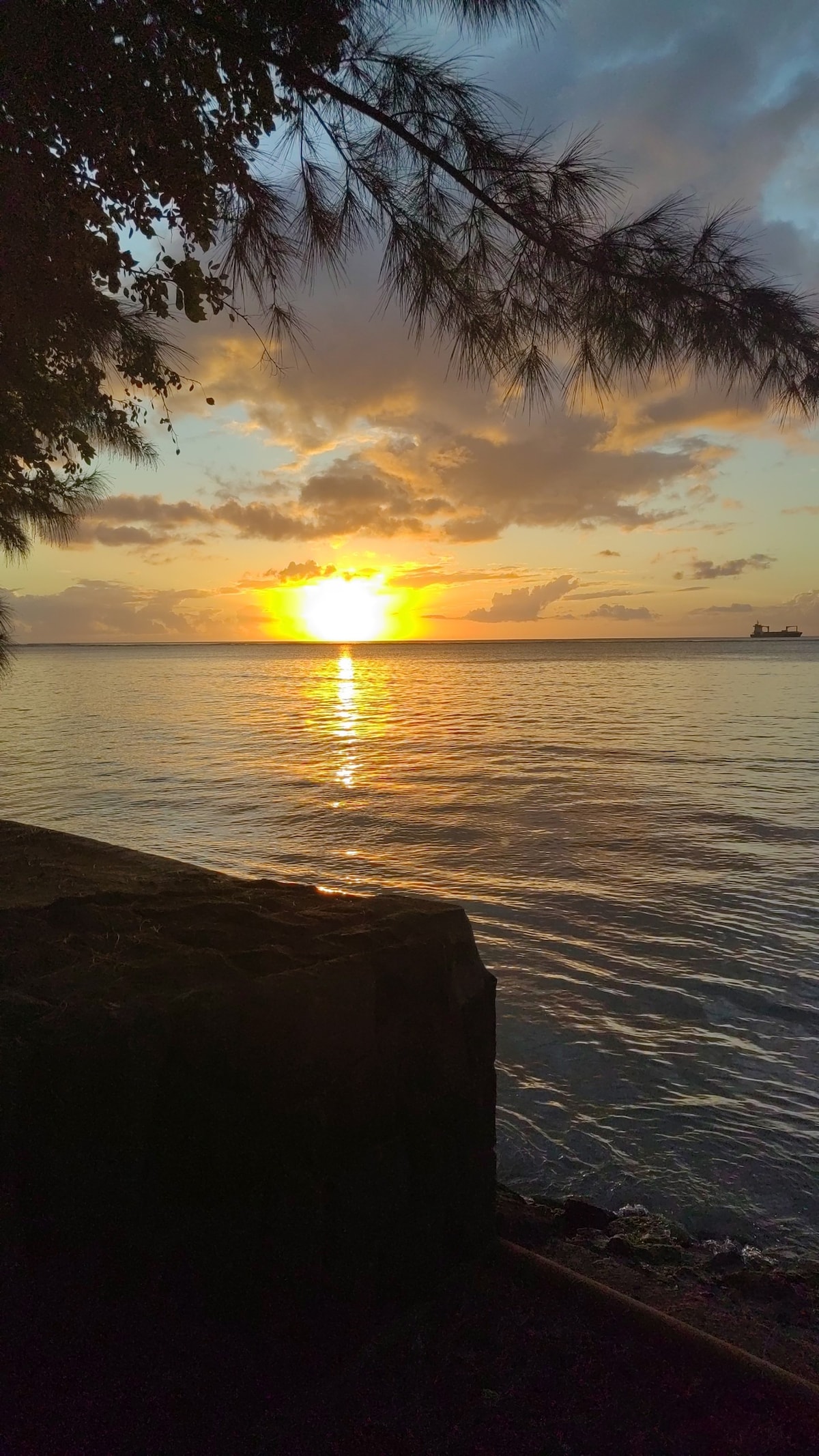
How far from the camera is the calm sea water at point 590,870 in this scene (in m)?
3.52

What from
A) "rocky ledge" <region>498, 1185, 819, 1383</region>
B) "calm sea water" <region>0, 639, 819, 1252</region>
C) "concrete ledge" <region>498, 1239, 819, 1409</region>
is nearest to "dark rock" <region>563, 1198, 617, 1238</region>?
"rocky ledge" <region>498, 1185, 819, 1383</region>

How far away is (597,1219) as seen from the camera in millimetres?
2811

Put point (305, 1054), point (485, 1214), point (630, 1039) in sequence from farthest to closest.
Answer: point (630, 1039), point (485, 1214), point (305, 1054)

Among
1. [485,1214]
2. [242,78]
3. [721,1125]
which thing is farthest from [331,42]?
[721,1125]

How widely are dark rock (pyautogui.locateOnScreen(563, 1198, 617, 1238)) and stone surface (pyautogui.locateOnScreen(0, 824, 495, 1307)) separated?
0.80 meters

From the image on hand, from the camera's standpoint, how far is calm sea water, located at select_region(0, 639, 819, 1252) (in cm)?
352

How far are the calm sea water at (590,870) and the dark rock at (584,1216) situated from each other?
0.30 metres

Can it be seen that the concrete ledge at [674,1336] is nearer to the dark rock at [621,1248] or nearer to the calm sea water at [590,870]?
the dark rock at [621,1248]

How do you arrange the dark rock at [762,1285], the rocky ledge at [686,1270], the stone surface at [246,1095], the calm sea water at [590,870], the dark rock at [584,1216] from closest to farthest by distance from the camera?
the stone surface at [246,1095], the rocky ledge at [686,1270], the dark rock at [762,1285], the dark rock at [584,1216], the calm sea water at [590,870]

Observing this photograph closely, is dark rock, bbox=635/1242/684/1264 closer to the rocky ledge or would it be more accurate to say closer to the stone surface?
the rocky ledge

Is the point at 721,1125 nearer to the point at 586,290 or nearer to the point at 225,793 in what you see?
the point at 586,290

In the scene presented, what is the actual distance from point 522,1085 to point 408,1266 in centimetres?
216

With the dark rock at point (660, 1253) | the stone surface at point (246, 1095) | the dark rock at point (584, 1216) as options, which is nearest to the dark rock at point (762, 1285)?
the dark rock at point (660, 1253)

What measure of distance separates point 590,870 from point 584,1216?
5.33 metres
